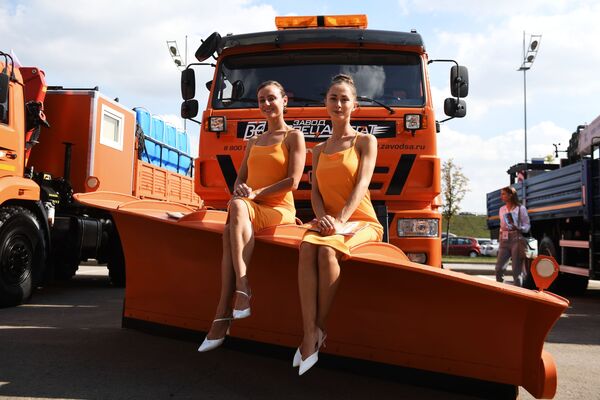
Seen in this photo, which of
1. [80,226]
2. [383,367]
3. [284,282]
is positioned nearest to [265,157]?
[284,282]

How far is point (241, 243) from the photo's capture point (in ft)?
10.5

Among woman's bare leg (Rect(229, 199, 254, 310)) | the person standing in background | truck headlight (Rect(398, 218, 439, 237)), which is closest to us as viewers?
woman's bare leg (Rect(229, 199, 254, 310))

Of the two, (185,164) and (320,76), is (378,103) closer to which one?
(320,76)

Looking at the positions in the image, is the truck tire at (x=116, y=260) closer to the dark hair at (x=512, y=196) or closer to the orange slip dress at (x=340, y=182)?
the dark hair at (x=512, y=196)

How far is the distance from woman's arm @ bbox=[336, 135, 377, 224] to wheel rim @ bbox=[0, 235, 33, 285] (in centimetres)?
454

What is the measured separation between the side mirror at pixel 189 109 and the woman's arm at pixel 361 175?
2902 millimetres

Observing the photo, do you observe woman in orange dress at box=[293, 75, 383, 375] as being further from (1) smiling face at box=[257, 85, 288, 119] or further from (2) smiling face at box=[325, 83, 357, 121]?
(1) smiling face at box=[257, 85, 288, 119]

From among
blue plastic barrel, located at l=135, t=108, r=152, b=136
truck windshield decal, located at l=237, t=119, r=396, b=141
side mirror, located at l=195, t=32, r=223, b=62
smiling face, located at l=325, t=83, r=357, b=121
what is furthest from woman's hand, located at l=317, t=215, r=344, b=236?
blue plastic barrel, located at l=135, t=108, r=152, b=136

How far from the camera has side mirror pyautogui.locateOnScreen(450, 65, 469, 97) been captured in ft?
18.3

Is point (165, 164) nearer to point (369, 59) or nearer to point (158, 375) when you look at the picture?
point (369, 59)

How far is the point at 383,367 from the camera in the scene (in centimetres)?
327

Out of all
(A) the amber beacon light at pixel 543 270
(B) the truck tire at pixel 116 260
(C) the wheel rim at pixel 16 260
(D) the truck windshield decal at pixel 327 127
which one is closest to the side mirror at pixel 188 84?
(D) the truck windshield decal at pixel 327 127

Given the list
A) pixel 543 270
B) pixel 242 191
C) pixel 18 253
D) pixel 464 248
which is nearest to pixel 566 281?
pixel 543 270

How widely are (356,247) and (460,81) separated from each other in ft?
10.2
